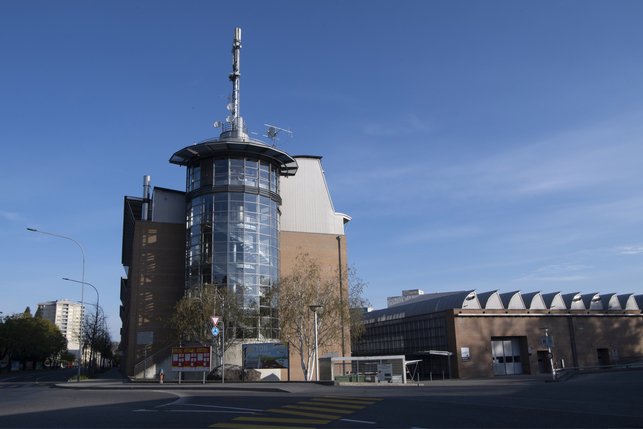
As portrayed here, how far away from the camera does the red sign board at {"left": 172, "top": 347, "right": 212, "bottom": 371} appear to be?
3659 centimetres

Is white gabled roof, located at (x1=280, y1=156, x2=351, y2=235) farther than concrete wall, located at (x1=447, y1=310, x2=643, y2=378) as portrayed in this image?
Yes

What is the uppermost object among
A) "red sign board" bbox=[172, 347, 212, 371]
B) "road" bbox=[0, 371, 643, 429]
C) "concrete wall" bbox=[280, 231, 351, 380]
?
"concrete wall" bbox=[280, 231, 351, 380]

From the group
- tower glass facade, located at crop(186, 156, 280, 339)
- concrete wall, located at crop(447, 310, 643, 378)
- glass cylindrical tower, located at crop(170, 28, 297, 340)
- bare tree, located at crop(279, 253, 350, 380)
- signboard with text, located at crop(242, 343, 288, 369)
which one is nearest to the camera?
signboard with text, located at crop(242, 343, 288, 369)

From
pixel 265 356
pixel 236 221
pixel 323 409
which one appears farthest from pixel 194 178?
pixel 323 409

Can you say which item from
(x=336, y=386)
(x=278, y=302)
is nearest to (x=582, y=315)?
(x=278, y=302)

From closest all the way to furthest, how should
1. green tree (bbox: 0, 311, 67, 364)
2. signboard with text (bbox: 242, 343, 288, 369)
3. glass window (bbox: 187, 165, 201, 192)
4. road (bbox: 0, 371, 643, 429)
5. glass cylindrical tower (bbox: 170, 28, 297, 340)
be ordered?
road (bbox: 0, 371, 643, 429), signboard with text (bbox: 242, 343, 288, 369), glass cylindrical tower (bbox: 170, 28, 297, 340), glass window (bbox: 187, 165, 201, 192), green tree (bbox: 0, 311, 67, 364)

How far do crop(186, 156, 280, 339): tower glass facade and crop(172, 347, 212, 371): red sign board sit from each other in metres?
8.70

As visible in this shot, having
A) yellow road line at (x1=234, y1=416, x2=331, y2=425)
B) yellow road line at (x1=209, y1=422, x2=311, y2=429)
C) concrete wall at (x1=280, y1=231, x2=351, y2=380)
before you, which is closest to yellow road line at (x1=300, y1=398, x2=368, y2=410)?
yellow road line at (x1=234, y1=416, x2=331, y2=425)

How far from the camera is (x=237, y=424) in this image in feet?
44.9

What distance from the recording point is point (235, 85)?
58.9m

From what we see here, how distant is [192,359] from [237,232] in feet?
47.3

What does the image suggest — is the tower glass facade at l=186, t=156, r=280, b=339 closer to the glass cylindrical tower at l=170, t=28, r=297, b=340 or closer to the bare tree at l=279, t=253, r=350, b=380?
the glass cylindrical tower at l=170, t=28, r=297, b=340

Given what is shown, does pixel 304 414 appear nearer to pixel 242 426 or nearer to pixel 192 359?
pixel 242 426

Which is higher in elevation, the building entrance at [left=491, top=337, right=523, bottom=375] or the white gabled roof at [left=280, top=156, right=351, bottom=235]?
the white gabled roof at [left=280, top=156, right=351, bottom=235]
